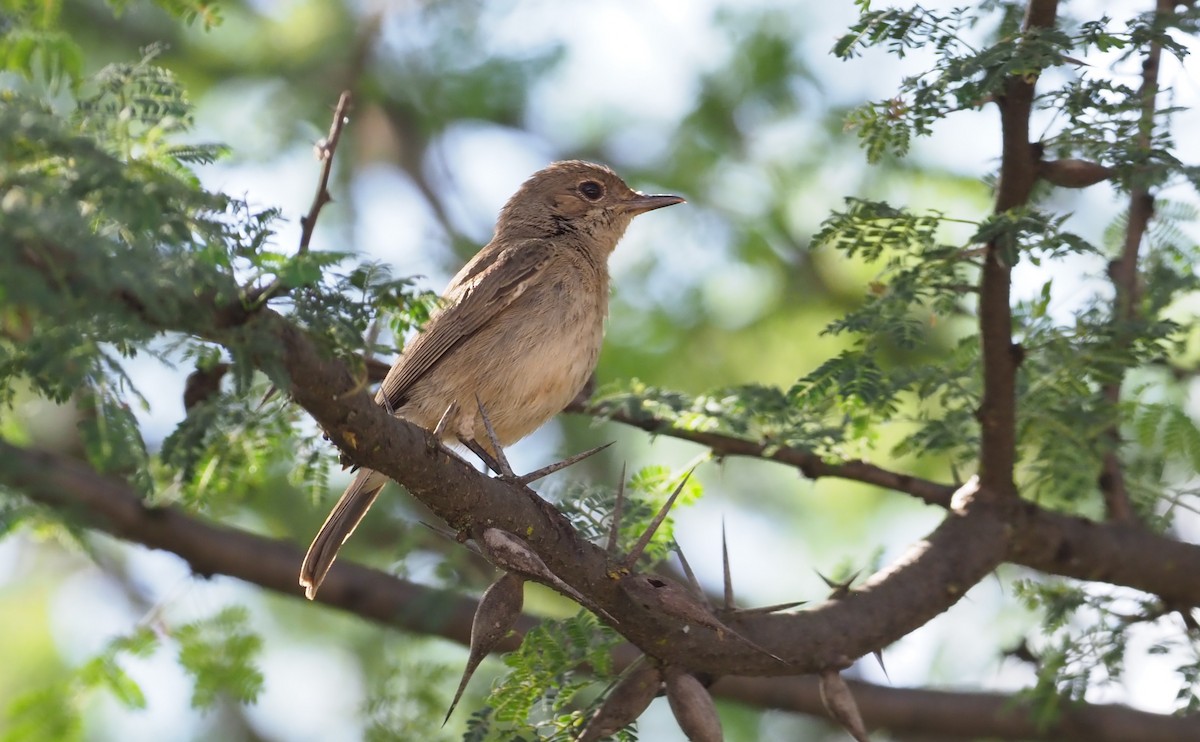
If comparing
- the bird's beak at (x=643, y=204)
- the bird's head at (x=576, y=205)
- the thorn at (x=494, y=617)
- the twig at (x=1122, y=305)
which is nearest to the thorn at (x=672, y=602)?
the thorn at (x=494, y=617)

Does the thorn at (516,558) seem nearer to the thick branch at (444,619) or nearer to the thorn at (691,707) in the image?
the thorn at (691,707)

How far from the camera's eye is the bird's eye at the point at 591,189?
6469mm

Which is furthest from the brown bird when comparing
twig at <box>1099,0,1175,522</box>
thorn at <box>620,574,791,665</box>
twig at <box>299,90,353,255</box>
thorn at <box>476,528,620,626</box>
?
twig at <box>1099,0,1175,522</box>

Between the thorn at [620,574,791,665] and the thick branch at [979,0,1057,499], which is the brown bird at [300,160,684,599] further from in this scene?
the thick branch at [979,0,1057,499]

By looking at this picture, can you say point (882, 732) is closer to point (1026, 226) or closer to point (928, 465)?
point (928, 465)

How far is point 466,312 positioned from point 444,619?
1.29m

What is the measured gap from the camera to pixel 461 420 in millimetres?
5203

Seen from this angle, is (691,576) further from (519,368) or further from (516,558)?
(519,368)

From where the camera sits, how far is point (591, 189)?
652cm

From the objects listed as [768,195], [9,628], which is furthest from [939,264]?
[9,628]

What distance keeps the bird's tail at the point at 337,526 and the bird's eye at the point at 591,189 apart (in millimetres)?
2035

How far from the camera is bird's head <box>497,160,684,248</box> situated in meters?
6.23

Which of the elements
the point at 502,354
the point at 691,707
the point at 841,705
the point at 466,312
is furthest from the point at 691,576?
the point at 466,312

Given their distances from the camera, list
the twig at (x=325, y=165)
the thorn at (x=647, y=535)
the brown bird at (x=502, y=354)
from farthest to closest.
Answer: the brown bird at (x=502, y=354) → the twig at (x=325, y=165) → the thorn at (x=647, y=535)
